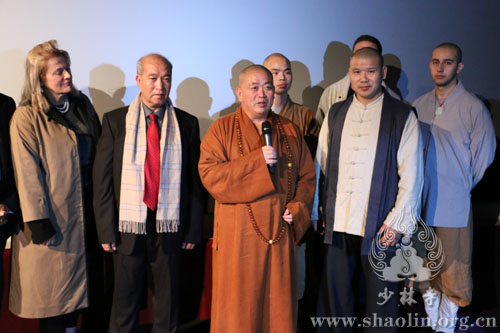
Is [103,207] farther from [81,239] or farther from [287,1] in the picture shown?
[287,1]

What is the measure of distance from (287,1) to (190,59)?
3.38 feet

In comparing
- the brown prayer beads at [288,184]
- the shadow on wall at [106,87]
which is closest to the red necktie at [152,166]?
the brown prayer beads at [288,184]

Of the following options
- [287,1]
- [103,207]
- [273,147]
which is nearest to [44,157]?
[103,207]

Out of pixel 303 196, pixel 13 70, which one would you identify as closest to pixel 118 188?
pixel 303 196

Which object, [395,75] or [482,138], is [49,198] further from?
[395,75]

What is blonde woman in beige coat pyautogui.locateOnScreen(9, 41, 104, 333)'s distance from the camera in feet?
7.89

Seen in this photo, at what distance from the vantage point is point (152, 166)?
2.60 metres

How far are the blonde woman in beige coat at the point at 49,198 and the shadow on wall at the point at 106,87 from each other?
917mm

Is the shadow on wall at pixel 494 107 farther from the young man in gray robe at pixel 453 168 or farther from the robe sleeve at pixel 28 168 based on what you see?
the robe sleeve at pixel 28 168

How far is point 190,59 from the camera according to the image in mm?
3697

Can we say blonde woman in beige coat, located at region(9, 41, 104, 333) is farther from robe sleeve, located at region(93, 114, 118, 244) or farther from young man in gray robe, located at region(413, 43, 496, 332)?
young man in gray robe, located at region(413, 43, 496, 332)

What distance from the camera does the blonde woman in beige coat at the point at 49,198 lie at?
241 cm

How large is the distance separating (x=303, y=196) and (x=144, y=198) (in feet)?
3.05

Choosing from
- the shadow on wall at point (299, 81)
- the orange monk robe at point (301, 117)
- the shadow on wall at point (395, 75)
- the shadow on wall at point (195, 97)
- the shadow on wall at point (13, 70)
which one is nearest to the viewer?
the orange monk robe at point (301, 117)
